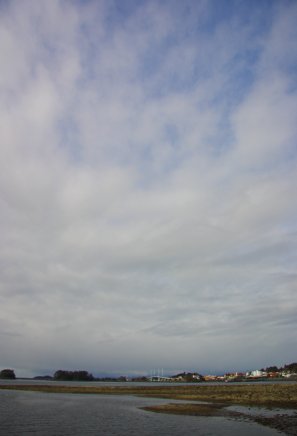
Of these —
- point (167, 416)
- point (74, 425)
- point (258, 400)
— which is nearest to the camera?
point (74, 425)

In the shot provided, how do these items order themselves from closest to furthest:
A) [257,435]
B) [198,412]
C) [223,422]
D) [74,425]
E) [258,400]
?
[257,435], [74,425], [223,422], [198,412], [258,400]

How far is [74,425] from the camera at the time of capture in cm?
4575

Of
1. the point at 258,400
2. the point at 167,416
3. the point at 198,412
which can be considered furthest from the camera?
the point at 258,400

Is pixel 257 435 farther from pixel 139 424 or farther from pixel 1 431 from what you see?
pixel 1 431

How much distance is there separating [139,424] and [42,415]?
15274 millimetres

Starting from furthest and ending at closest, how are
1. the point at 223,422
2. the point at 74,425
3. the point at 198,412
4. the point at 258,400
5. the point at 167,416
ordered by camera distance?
1. the point at 258,400
2. the point at 198,412
3. the point at 167,416
4. the point at 223,422
5. the point at 74,425

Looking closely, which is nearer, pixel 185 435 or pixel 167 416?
pixel 185 435

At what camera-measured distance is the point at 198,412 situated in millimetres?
61031

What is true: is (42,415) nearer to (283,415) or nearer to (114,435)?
(114,435)

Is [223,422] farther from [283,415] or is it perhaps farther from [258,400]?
[258,400]

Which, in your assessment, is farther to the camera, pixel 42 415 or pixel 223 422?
pixel 42 415

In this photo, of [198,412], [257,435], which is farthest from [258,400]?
[257,435]

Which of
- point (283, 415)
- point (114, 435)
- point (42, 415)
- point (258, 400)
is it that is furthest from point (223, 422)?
point (258, 400)

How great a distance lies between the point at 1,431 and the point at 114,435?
449 inches
